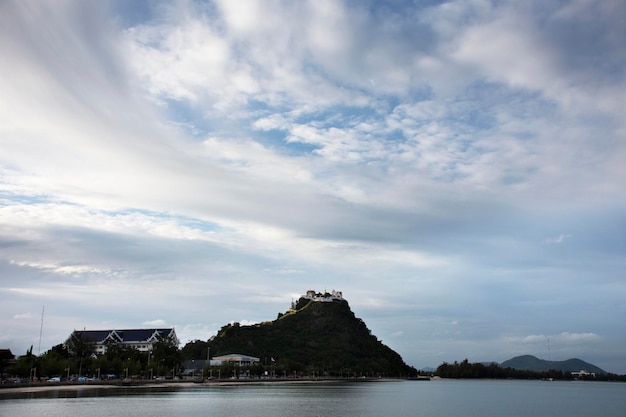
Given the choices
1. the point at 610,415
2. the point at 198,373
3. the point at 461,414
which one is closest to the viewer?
the point at 461,414

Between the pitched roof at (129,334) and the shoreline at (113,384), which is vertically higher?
the pitched roof at (129,334)

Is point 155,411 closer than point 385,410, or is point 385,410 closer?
point 155,411

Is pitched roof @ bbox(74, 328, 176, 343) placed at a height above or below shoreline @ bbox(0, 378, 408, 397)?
above

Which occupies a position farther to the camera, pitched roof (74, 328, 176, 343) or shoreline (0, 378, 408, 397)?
pitched roof (74, 328, 176, 343)

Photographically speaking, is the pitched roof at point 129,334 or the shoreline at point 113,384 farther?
the pitched roof at point 129,334

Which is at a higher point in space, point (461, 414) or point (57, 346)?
point (57, 346)

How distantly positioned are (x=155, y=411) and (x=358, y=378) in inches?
5735

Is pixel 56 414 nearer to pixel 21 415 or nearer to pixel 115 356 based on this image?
pixel 21 415

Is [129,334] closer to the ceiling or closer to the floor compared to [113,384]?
closer to the ceiling

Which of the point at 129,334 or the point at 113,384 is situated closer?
the point at 113,384

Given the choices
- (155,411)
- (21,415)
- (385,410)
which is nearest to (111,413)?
(155,411)

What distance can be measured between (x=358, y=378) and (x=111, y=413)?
150153 mm

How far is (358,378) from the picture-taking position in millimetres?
197375

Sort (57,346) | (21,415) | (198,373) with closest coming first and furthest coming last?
(21,415)
(57,346)
(198,373)
